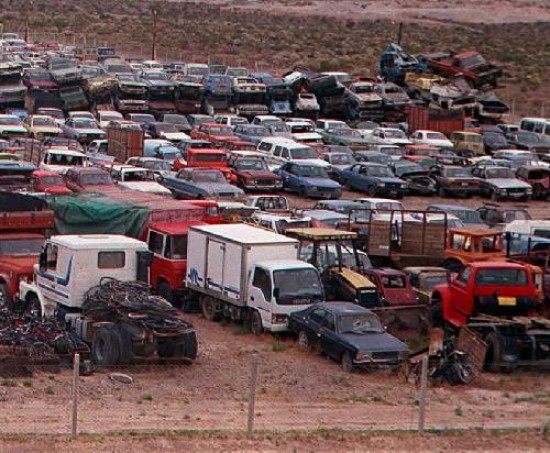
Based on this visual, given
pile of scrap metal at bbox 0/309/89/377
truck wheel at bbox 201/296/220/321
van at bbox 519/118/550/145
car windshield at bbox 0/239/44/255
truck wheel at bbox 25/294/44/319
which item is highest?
van at bbox 519/118/550/145

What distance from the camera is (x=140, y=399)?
21.1 meters

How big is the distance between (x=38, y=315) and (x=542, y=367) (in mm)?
9094

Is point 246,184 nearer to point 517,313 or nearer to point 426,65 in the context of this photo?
point 517,313

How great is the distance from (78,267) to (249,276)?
11.1ft

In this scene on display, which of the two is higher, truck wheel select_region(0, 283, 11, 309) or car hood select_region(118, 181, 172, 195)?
car hood select_region(118, 181, 172, 195)

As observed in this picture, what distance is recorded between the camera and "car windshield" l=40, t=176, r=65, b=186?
124 ft

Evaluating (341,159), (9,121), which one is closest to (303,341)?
(341,159)

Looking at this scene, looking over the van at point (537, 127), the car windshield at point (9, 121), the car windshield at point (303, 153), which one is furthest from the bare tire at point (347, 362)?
the van at point (537, 127)

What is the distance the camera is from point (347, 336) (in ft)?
79.9

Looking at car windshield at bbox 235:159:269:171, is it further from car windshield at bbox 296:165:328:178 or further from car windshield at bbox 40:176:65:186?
car windshield at bbox 40:176:65:186

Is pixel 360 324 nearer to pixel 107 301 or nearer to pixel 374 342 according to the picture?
pixel 374 342

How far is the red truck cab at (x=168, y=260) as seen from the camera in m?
28.9

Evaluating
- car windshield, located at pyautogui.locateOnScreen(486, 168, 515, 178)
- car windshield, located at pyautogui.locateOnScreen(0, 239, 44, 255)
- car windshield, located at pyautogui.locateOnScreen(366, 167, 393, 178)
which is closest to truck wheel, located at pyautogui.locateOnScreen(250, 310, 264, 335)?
car windshield, located at pyautogui.locateOnScreen(0, 239, 44, 255)

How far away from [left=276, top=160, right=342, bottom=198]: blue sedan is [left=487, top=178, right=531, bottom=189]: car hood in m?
5.63
